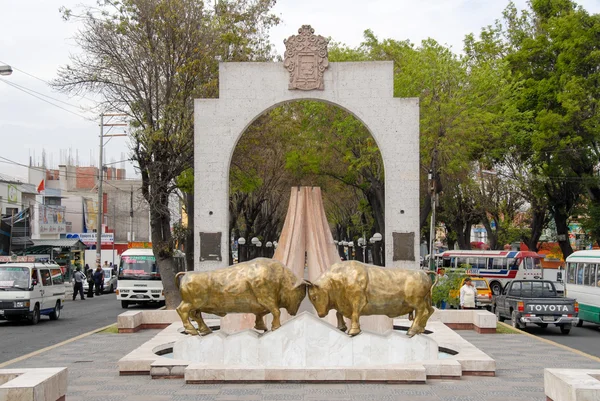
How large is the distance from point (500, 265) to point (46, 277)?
24.6 m

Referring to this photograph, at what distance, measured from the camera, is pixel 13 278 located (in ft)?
71.8

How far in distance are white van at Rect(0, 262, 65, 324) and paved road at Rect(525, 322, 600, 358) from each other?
14.3m

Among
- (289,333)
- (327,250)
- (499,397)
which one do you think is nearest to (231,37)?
(327,250)

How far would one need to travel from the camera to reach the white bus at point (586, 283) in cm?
2223

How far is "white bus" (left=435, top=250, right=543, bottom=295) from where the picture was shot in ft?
128

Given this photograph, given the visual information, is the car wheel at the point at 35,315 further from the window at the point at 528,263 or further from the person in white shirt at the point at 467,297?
the window at the point at 528,263

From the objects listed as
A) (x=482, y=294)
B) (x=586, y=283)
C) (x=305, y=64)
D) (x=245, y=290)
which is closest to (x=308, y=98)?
(x=305, y=64)

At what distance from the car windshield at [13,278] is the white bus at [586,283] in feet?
54.1

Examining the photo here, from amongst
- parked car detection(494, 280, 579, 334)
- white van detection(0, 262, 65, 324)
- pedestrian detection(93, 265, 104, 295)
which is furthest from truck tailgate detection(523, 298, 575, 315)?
pedestrian detection(93, 265, 104, 295)

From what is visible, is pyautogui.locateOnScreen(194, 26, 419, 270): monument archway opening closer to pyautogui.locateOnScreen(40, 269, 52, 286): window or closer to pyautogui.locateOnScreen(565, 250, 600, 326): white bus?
pyautogui.locateOnScreen(40, 269, 52, 286): window

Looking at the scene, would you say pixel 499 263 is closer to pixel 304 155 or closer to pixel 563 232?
pixel 563 232

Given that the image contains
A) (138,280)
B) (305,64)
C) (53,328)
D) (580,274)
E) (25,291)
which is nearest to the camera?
(305,64)

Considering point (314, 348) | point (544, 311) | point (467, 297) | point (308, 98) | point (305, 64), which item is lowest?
point (544, 311)

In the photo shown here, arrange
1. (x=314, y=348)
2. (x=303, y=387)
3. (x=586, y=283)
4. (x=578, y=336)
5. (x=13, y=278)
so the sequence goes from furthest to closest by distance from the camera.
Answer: (x=586, y=283) < (x=13, y=278) < (x=578, y=336) < (x=314, y=348) < (x=303, y=387)
